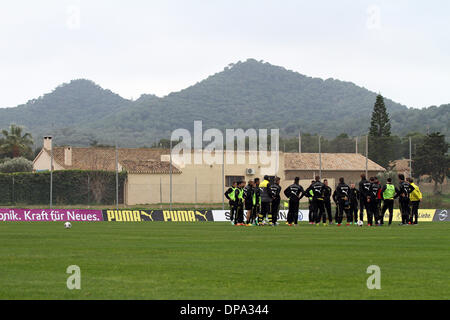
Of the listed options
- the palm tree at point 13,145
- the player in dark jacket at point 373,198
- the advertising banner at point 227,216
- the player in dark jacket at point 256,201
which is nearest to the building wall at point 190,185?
the advertising banner at point 227,216

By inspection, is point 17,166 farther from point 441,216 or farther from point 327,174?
point 441,216

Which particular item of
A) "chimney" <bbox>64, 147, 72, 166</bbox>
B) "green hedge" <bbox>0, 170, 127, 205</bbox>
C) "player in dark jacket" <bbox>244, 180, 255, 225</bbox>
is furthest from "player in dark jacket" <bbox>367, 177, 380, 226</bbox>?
"chimney" <bbox>64, 147, 72, 166</bbox>

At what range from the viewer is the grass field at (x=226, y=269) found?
1085 centimetres

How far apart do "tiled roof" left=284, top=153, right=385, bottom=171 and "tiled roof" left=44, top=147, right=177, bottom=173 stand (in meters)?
14.3

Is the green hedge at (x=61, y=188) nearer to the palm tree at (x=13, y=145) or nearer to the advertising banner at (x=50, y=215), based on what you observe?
the advertising banner at (x=50, y=215)

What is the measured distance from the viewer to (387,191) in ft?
110

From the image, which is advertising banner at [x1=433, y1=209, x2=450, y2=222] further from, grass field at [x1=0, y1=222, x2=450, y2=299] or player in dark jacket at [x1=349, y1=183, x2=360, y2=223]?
grass field at [x1=0, y1=222, x2=450, y2=299]

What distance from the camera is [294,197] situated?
109 feet

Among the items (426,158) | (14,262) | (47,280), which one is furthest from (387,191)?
(426,158)

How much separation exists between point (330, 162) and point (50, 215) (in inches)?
1843

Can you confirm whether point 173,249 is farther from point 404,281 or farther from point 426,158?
point 426,158

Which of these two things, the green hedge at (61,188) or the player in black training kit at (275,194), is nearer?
the player in black training kit at (275,194)

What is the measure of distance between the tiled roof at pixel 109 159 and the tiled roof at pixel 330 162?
14.3 meters

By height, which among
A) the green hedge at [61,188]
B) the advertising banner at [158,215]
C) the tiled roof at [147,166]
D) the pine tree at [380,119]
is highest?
the pine tree at [380,119]
